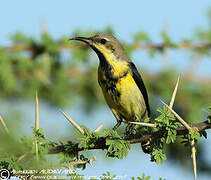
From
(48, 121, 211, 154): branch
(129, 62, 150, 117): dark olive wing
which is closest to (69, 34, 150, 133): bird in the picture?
(129, 62, 150, 117): dark olive wing

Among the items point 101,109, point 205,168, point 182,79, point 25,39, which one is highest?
point 25,39

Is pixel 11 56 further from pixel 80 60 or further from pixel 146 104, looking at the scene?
pixel 146 104

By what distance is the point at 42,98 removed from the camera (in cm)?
680

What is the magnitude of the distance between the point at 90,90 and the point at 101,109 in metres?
0.58

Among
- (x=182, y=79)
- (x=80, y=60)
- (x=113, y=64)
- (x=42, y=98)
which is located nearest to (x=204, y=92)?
(x=182, y=79)

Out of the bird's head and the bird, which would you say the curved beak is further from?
the bird's head

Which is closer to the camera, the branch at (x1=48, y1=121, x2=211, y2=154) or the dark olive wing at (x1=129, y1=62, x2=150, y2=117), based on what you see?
the branch at (x1=48, y1=121, x2=211, y2=154)

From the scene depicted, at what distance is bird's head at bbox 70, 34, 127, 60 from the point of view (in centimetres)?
638

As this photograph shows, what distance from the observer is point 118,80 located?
20.0ft

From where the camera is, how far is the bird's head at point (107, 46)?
20.9 feet

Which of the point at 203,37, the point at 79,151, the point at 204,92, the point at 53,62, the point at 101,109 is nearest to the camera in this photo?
the point at 79,151

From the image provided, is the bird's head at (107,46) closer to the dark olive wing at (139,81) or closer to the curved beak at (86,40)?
the curved beak at (86,40)

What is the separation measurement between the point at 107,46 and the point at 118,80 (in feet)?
2.43

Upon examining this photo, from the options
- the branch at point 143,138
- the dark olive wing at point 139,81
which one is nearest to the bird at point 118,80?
the dark olive wing at point 139,81
